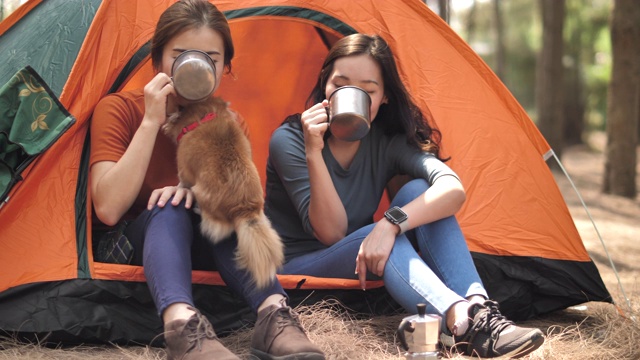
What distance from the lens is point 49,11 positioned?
2762 millimetres

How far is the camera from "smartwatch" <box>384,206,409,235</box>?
237 cm

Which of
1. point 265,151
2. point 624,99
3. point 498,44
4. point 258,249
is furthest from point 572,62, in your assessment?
point 258,249

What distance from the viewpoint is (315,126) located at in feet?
7.79

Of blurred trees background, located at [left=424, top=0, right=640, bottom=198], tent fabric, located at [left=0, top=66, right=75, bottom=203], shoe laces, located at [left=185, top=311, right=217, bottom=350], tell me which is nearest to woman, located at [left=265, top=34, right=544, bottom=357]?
shoe laces, located at [left=185, top=311, right=217, bottom=350]

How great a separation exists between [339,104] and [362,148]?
40cm

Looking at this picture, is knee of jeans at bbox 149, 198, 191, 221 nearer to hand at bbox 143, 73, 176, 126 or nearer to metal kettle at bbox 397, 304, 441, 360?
hand at bbox 143, 73, 176, 126

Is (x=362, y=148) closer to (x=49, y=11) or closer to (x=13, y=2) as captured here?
(x=49, y=11)

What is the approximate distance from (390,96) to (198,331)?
1.14 metres

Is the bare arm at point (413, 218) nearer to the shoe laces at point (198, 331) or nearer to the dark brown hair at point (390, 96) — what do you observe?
the dark brown hair at point (390, 96)

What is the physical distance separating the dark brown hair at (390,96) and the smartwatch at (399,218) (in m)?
0.38

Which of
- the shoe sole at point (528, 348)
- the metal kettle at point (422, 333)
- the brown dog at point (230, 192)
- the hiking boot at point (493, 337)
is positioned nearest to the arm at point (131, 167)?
the brown dog at point (230, 192)

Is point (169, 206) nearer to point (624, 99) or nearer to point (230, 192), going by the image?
point (230, 192)

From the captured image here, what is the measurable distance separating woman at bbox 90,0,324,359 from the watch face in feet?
1.38

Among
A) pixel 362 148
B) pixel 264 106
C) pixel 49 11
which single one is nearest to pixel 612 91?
pixel 264 106
